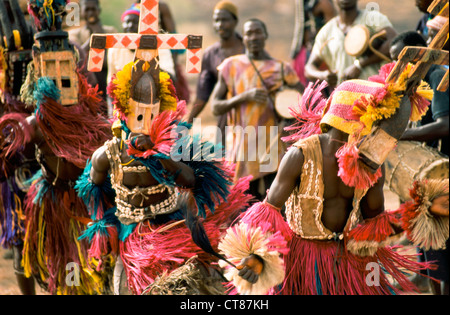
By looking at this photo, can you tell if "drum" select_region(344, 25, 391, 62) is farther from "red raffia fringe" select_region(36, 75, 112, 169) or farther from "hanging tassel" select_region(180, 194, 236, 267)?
"hanging tassel" select_region(180, 194, 236, 267)

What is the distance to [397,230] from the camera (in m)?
3.65

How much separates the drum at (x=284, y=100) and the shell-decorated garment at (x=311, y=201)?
2730 mm

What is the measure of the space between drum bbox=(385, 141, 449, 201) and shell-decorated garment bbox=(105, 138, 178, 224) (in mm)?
1878

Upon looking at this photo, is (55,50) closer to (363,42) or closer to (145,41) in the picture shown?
(145,41)

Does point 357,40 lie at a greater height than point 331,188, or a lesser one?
greater

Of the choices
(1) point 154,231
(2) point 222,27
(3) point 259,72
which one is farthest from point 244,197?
(2) point 222,27

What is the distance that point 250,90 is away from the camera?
6.46 meters

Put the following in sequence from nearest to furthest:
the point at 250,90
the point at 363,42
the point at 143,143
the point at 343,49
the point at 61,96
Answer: the point at 143,143
the point at 61,96
the point at 363,42
the point at 250,90
the point at 343,49

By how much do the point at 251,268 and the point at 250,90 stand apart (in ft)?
11.1

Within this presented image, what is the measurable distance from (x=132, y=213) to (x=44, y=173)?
3.84ft

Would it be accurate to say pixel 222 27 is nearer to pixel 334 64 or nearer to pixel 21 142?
pixel 334 64

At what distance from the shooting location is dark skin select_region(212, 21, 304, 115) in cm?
644

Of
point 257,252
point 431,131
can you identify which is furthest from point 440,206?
point 431,131

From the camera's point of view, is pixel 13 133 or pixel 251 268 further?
pixel 13 133
